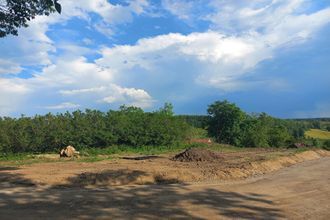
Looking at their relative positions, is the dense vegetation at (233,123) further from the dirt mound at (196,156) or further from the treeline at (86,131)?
the dirt mound at (196,156)

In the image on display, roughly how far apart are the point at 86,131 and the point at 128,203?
22.7 m

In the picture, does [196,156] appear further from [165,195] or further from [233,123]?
[233,123]

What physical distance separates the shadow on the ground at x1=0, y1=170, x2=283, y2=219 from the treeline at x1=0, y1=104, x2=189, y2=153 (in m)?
18.3

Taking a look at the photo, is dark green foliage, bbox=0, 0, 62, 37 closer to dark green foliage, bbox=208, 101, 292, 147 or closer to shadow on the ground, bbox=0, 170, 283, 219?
shadow on the ground, bbox=0, 170, 283, 219

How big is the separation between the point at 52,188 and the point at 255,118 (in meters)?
50.7

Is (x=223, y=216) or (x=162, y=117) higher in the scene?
(x=162, y=117)

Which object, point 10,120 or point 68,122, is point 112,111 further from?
point 10,120

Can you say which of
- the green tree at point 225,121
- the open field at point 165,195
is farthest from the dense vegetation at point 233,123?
the open field at point 165,195

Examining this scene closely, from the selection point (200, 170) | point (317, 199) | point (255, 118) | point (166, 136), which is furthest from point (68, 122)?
point (255, 118)

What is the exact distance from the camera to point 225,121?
62156mm

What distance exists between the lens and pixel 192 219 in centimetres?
920

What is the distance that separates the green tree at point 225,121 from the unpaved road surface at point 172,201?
45.6 m

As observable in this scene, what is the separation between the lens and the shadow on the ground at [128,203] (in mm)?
9531

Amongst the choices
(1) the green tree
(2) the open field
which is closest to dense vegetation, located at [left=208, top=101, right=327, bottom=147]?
(1) the green tree
